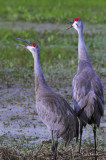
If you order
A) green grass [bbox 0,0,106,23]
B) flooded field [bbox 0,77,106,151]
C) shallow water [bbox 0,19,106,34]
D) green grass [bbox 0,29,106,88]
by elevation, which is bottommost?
flooded field [bbox 0,77,106,151]

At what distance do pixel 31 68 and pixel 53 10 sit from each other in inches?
402

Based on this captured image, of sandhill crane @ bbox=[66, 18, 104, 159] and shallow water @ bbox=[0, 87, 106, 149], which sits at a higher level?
sandhill crane @ bbox=[66, 18, 104, 159]

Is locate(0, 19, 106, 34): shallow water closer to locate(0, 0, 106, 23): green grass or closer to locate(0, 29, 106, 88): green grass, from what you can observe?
locate(0, 0, 106, 23): green grass

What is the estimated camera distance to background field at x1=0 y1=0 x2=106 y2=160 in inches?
225

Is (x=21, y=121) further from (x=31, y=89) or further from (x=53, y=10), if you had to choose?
(x=53, y=10)

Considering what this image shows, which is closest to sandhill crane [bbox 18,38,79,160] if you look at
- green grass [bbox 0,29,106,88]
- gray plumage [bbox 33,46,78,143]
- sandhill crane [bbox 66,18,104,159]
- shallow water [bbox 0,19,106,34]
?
gray plumage [bbox 33,46,78,143]

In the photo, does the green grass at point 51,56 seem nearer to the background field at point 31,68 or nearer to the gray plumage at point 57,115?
the background field at point 31,68

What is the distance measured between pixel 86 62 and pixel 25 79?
3583mm

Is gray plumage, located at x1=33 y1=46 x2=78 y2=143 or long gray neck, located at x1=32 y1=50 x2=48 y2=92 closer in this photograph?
gray plumage, located at x1=33 y1=46 x2=78 y2=143

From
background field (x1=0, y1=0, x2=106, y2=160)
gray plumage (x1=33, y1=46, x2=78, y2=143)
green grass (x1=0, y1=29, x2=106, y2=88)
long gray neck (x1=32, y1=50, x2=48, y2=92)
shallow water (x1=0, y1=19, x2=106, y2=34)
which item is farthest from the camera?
shallow water (x1=0, y1=19, x2=106, y2=34)

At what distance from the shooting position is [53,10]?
65.2 ft

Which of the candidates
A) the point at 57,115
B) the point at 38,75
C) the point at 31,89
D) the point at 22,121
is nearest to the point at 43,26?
the point at 31,89

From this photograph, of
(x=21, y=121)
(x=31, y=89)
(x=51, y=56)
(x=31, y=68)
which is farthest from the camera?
(x=51, y=56)

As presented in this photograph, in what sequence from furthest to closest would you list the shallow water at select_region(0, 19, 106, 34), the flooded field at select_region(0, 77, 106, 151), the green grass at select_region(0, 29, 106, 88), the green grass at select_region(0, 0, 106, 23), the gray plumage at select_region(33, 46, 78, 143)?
the green grass at select_region(0, 0, 106, 23) < the shallow water at select_region(0, 19, 106, 34) < the green grass at select_region(0, 29, 106, 88) < the flooded field at select_region(0, 77, 106, 151) < the gray plumage at select_region(33, 46, 78, 143)
